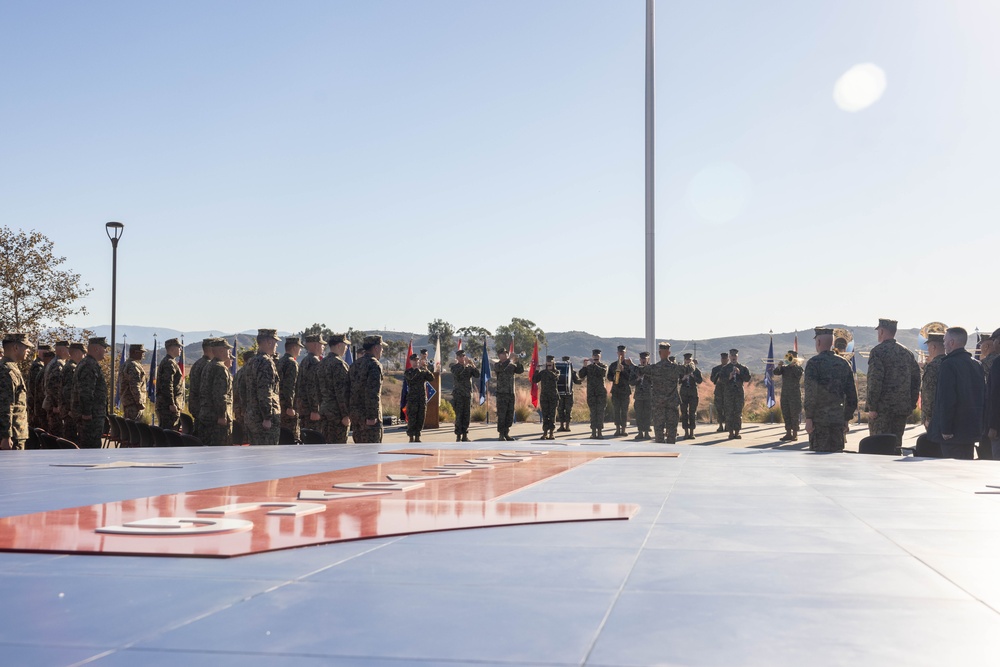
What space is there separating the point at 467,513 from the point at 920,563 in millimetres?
1842

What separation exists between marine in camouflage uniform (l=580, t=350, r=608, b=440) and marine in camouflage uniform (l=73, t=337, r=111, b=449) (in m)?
10.3

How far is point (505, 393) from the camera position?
17.8 m

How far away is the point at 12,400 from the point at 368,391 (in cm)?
391

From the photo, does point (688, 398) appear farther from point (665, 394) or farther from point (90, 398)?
point (90, 398)

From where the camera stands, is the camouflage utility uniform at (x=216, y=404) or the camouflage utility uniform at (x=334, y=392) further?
the camouflage utility uniform at (x=334, y=392)

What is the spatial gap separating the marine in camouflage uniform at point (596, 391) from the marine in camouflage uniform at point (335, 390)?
8.73m

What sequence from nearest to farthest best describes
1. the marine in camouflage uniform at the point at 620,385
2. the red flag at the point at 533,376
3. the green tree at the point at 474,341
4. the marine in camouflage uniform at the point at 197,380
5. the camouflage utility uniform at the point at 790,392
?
the marine in camouflage uniform at the point at 197,380
the camouflage utility uniform at the point at 790,392
the marine in camouflage uniform at the point at 620,385
the red flag at the point at 533,376
the green tree at the point at 474,341

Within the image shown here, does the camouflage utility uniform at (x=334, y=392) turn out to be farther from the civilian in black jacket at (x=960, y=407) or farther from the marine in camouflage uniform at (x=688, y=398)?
the marine in camouflage uniform at (x=688, y=398)

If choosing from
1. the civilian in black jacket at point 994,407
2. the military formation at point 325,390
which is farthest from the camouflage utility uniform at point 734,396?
the civilian in black jacket at point 994,407

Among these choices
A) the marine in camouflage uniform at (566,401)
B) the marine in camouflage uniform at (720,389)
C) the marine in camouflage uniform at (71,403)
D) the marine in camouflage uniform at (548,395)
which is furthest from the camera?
the marine in camouflage uniform at (566,401)

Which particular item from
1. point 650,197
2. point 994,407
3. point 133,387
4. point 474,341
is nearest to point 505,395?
point 650,197

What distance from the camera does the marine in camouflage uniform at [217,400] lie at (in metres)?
11.6

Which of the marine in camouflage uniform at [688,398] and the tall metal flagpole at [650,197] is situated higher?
the tall metal flagpole at [650,197]

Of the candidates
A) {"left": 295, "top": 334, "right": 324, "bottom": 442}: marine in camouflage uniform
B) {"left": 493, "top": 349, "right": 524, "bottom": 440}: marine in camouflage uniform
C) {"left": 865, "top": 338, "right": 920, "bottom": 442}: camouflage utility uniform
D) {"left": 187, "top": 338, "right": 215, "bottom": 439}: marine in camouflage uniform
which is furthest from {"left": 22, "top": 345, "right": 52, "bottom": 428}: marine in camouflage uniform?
{"left": 865, "top": 338, "right": 920, "bottom": 442}: camouflage utility uniform
